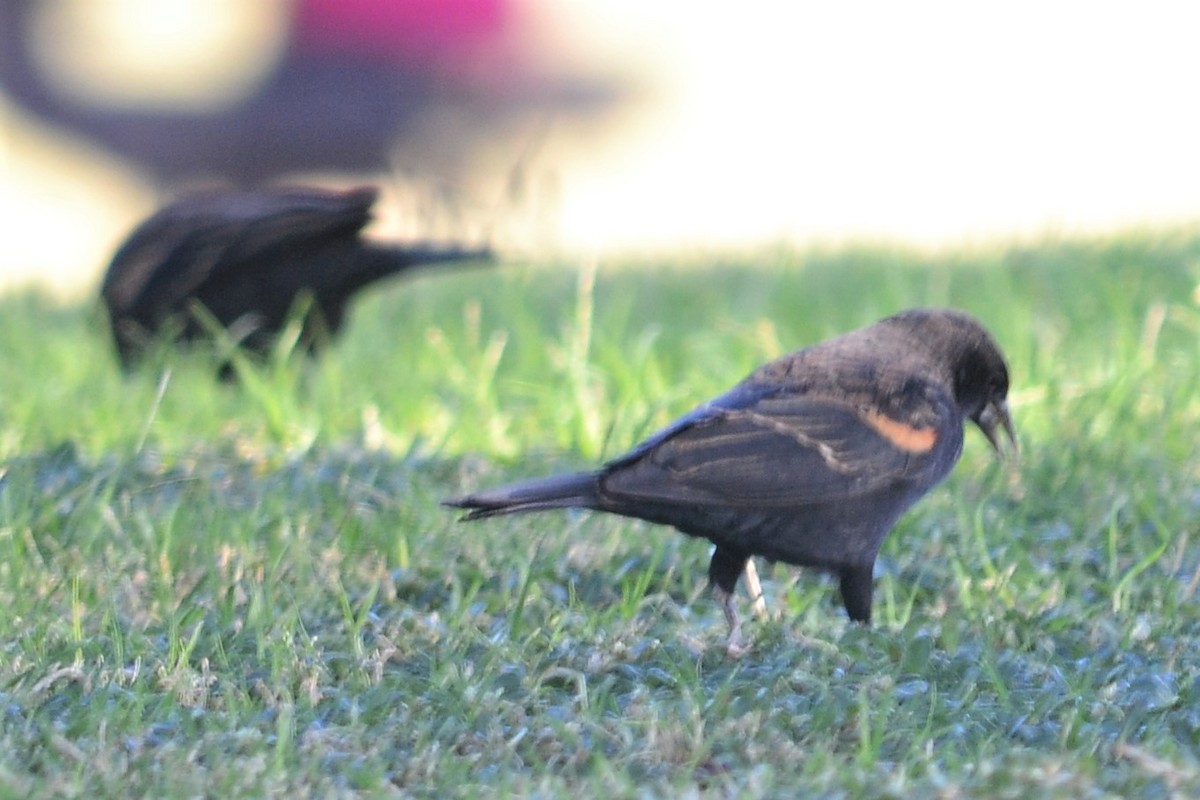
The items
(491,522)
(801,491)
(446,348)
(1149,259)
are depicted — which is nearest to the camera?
(801,491)

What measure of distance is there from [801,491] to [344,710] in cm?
104

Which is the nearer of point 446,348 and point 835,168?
point 446,348

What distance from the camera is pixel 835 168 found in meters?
13.9

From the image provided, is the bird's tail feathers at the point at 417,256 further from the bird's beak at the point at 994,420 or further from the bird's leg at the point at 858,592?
the bird's leg at the point at 858,592

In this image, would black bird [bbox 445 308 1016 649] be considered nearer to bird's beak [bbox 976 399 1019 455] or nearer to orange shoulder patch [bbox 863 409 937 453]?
orange shoulder patch [bbox 863 409 937 453]

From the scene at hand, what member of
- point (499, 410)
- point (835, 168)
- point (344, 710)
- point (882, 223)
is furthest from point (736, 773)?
point (835, 168)

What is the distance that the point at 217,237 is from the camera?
22.0 feet

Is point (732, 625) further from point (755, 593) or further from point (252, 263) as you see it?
point (252, 263)

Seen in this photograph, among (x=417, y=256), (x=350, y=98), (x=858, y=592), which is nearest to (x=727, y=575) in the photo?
(x=858, y=592)

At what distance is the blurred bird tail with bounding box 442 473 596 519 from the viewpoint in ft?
13.0

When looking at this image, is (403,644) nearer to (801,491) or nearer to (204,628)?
(204,628)

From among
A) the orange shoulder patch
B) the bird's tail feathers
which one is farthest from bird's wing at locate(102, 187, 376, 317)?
the orange shoulder patch

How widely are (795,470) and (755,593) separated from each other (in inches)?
17.2

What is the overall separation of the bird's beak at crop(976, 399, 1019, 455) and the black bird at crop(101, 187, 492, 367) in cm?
239
